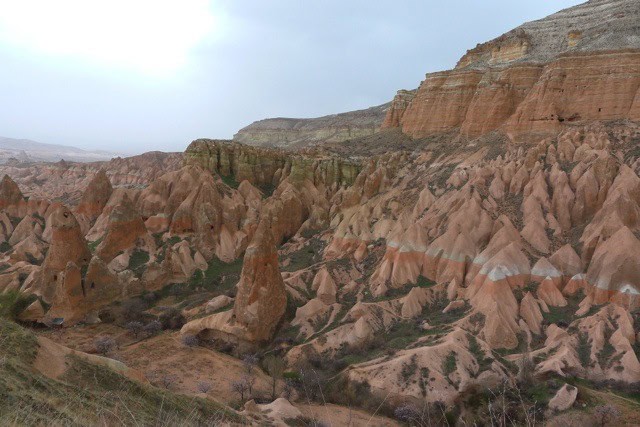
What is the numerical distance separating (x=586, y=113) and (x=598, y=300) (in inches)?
769

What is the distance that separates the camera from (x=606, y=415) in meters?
15.2

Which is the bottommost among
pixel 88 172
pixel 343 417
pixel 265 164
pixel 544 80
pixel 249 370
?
pixel 343 417

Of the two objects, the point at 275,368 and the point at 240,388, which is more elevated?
the point at 240,388

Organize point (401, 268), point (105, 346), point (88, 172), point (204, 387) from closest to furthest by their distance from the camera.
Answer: point (204, 387) < point (105, 346) < point (401, 268) < point (88, 172)

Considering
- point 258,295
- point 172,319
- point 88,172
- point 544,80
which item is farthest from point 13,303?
point 88,172

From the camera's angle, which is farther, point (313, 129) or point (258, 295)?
point (313, 129)

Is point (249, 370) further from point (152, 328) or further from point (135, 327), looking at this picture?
point (135, 327)

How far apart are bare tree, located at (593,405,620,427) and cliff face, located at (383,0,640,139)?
25694mm

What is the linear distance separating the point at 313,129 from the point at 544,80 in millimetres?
61916

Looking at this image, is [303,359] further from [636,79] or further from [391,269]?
[636,79]

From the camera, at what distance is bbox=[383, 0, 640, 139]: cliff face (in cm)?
3362

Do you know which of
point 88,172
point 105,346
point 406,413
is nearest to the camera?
point 406,413

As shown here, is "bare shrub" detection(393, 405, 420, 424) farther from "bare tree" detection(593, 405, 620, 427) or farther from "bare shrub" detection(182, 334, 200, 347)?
"bare shrub" detection(182, 334, 200, 347)

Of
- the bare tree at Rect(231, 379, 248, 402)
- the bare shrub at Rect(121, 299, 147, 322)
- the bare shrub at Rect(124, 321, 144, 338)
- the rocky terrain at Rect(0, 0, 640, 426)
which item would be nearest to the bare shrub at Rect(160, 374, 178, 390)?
the rocky terrain at Rect(0, 0, 640, 426)
